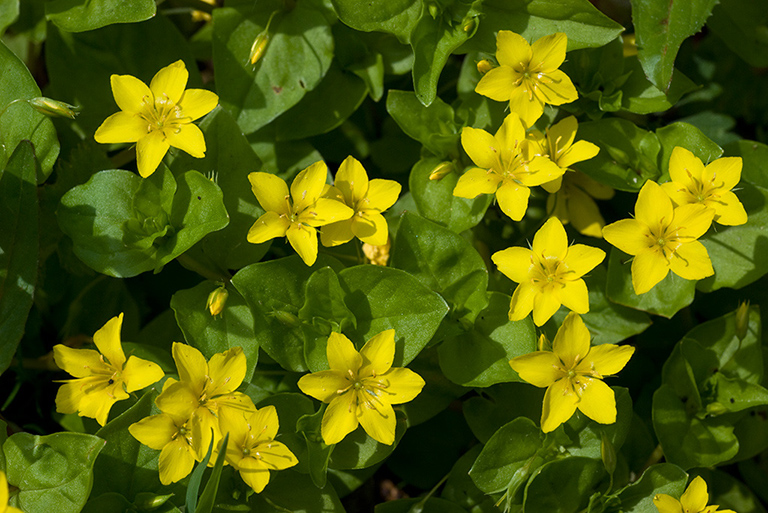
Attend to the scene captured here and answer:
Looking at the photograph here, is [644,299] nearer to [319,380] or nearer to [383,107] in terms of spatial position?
[319,380]

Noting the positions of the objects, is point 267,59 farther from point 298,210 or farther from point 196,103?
point 298,210

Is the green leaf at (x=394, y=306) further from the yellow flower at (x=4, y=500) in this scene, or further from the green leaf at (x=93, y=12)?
the green leaf at (x=93, y=12)

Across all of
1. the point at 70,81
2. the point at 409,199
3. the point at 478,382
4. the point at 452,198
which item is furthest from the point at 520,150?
the point at 70,81

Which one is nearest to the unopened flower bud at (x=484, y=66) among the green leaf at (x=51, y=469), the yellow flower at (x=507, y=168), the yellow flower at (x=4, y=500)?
the yellow flower at (x=507, y=168)

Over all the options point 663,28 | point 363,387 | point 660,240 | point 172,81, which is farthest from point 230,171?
point 663,28

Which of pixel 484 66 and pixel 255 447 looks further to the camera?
pixel 484 66

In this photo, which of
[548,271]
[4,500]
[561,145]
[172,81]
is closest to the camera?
[4,500]
